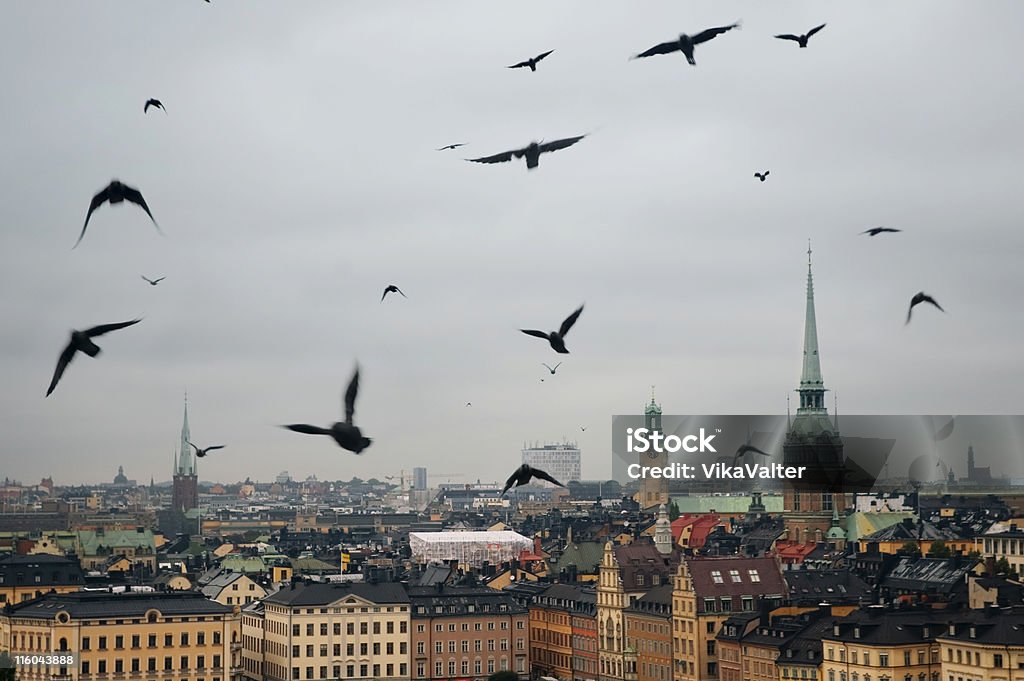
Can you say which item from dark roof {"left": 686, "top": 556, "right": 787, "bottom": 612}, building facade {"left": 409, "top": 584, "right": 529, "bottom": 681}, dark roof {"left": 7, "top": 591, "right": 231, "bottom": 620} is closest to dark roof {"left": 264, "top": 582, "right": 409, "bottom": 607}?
building facade {"left": 409, "top": 584, "right": 529, "bottom": 681}

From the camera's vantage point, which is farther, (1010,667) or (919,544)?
(919,544)

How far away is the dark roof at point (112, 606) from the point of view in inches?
4279

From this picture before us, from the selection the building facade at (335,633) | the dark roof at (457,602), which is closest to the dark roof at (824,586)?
the dark roof at (457,602)

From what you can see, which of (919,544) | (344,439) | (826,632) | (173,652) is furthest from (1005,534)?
(344,439)

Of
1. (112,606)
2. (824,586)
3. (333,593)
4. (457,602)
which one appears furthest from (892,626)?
(112,606)

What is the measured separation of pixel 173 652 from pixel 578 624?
1240 inches

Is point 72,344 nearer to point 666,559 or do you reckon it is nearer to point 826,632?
point 826,632

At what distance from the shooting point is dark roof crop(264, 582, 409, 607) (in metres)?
121

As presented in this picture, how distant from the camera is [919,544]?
160125mm

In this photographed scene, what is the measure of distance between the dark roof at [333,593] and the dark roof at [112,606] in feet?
26.6

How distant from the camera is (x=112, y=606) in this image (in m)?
110

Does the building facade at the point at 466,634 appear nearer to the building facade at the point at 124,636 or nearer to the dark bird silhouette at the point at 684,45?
the building facade at the point at 124,636

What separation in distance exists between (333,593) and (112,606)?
1699 cm

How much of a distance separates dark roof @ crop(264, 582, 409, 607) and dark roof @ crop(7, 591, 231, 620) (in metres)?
8.10
